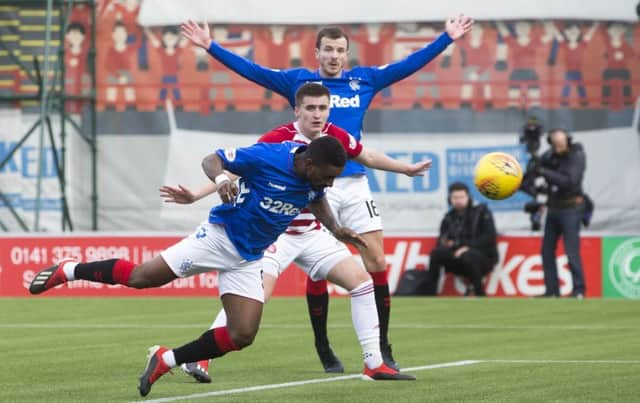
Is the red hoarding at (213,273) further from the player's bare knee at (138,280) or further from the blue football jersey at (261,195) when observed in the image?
the blue football jersey at (261,195)

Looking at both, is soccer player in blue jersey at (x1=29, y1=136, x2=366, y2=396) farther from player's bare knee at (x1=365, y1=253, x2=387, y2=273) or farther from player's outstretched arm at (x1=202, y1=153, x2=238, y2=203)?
player's bare knee at (x1=365, y1=253, x2=387, y2=273)

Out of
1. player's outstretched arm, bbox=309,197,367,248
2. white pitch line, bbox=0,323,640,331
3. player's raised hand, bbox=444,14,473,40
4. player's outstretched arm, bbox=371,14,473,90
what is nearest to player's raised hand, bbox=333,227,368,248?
player's outstretched arm, bbox=309,197,367,248

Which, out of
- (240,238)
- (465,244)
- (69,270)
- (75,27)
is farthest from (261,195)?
(75,27)

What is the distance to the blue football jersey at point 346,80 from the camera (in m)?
10.4

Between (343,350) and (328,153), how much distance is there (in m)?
4.06

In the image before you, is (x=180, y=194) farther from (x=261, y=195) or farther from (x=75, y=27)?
(x=75, y=27)

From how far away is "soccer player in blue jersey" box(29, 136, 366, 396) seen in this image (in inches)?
332

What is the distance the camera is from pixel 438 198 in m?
22.1

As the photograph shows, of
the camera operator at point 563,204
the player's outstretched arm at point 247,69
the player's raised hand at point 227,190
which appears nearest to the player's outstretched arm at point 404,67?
the player's outstretched arm at point 247,69

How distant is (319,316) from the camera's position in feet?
34.9

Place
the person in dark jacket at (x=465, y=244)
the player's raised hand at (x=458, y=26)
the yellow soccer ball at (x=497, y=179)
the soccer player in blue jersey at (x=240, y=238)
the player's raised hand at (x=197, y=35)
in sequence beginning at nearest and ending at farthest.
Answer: the soccer player in blue jersey at (x=240, y=238)
the player's raised hand at (x=197, y=35)
the player's raised hand at (x=458, y=26)
the yellow soccer ball at (x=497, y=179)
the person in dark jacket at (x=465, y=244)

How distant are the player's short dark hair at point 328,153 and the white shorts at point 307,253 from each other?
198 centimetres

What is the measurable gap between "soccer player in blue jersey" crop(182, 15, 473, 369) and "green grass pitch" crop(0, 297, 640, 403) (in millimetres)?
462

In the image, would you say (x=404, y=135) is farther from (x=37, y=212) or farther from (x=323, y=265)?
(x=323, y=265)
